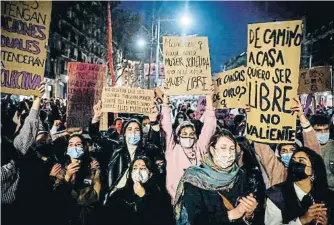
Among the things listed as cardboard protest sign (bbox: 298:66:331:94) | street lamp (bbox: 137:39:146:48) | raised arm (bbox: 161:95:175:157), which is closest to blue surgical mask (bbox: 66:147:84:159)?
raised arm (bbox: 161:95:175:157)

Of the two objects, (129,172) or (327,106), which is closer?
(129,172)

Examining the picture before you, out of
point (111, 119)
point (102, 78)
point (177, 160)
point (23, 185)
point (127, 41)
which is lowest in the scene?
point (23, 185)

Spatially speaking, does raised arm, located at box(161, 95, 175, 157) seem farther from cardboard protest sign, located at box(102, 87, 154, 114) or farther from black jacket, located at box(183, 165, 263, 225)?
black jacket, located at box(183, 165, 263, 225)

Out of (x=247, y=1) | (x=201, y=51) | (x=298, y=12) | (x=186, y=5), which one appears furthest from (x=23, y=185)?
(x=298, y=12)

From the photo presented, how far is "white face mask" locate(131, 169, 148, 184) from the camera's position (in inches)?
180

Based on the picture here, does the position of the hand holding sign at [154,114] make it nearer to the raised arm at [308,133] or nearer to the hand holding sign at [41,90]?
the hand holding sign at [41,90]

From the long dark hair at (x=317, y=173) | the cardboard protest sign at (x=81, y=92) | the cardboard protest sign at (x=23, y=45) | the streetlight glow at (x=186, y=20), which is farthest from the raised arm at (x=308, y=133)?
the cardboard protest sign at (x=23, y=45)

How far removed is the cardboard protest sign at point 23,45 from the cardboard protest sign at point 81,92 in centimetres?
56

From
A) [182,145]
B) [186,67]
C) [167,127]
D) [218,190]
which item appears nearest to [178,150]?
[182,145]

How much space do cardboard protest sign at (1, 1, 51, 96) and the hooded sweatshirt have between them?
141cm

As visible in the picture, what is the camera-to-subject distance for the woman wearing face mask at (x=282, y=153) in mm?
4410

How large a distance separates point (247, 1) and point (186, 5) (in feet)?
2.35

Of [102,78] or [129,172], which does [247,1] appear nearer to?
[102,78]

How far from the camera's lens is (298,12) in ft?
17.9
